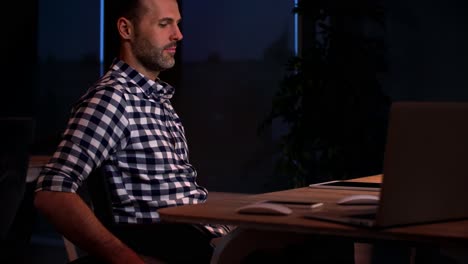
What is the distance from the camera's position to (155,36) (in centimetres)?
222

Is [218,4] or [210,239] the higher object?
[218,4]

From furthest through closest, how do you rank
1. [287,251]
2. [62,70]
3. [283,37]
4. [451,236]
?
1. [62,70]
2. [283,37]
3. [287,251]
4. [451,236]

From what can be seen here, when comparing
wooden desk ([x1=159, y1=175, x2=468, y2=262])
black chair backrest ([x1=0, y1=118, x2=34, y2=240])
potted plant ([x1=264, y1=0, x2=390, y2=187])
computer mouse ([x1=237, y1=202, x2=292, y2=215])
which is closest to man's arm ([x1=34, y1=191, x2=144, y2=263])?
wooden desk ([x1=159, y1=175, x2=468, y2=262])

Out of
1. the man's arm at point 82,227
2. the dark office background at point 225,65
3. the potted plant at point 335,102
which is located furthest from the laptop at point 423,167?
the dark office background at point 225,65

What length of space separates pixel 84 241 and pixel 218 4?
3686mm

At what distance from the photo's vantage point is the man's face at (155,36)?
7.25 feet

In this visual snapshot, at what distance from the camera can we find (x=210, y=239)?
2014mm

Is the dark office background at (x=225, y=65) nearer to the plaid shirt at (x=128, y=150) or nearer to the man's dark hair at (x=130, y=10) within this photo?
the man's dark hair at (x=130, y=10)

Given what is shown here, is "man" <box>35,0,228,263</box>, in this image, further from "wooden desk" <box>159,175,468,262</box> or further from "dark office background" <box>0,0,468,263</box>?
"dark office background" <box>0,0,468,263</box>

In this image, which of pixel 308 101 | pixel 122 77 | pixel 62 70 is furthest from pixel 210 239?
pixel 62 70

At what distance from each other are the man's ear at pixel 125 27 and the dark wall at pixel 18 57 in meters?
3.45

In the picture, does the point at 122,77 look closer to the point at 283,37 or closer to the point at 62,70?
the point at 283,37

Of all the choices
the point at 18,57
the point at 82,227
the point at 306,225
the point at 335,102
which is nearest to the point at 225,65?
the point at 335,102

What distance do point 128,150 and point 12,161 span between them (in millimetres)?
1050
